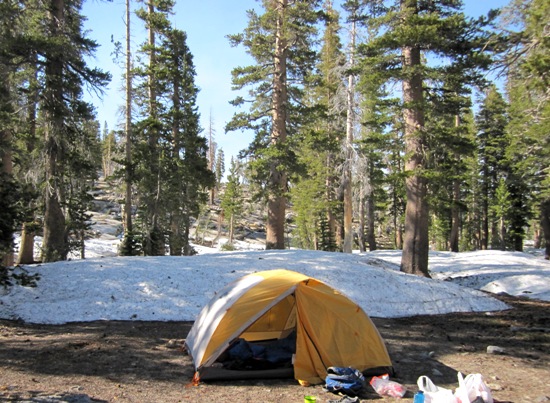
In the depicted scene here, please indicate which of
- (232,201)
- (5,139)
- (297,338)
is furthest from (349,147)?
(232,201)

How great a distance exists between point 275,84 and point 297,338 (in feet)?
46.4

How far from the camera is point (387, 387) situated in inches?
236

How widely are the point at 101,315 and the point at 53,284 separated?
2.23 meters

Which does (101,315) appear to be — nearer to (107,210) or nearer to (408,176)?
(408,176)

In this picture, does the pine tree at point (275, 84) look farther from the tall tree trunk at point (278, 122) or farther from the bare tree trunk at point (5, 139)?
the bare tree trunk at point (5, 139)

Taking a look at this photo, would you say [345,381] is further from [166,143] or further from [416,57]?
[166,143]

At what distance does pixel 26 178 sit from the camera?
14211 millimetres

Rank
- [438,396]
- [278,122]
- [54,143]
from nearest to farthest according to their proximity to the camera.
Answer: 1. [438,396]
2. [54,143]
3. [278,122]

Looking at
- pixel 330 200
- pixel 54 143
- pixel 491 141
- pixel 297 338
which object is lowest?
pixel 297 338

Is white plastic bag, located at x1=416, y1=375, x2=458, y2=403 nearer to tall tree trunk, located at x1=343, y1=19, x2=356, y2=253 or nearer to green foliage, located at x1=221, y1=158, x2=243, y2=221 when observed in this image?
tall tree trunk, located at x1=343, y1=19, x2=356, y2=253

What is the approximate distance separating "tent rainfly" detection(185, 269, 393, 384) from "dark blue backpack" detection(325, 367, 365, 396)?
0.37 meters

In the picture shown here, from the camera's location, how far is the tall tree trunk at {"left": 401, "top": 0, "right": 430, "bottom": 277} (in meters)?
14.0

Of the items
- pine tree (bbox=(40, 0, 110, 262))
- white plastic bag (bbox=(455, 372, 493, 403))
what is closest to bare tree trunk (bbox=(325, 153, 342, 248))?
pine tree (bbox=(40, 0, 110, 262))

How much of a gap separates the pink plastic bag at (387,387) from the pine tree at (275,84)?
1168cm
